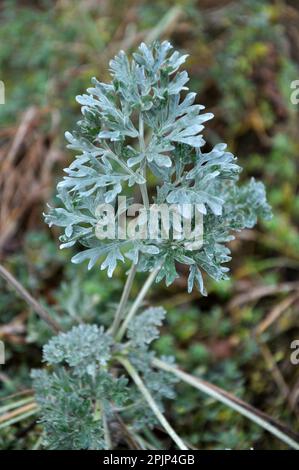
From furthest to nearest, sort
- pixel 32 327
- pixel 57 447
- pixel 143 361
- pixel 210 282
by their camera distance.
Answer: pixel 210 282 → pixel 32 327 → pixel 143 361 → pixel 57 447

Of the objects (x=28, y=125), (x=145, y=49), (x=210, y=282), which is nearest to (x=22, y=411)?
(x=210, y=282)

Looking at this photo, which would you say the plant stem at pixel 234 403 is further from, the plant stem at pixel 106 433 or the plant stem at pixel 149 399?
the plant stem at pixel 106 433

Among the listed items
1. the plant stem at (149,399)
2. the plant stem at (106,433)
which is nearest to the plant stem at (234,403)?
the plant stem at (149,399)

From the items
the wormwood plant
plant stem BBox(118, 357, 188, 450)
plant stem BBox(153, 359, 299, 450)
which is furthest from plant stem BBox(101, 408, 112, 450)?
plant stem BBox(153, 359, 299, 450)

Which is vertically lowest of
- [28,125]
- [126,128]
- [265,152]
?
[126,128]

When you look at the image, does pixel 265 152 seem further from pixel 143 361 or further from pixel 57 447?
pixel 57 447

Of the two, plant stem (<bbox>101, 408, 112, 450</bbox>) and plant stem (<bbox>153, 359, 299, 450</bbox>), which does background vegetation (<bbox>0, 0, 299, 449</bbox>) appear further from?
plant stem (<bbox>101, 408, 112, 450</bbox>)
